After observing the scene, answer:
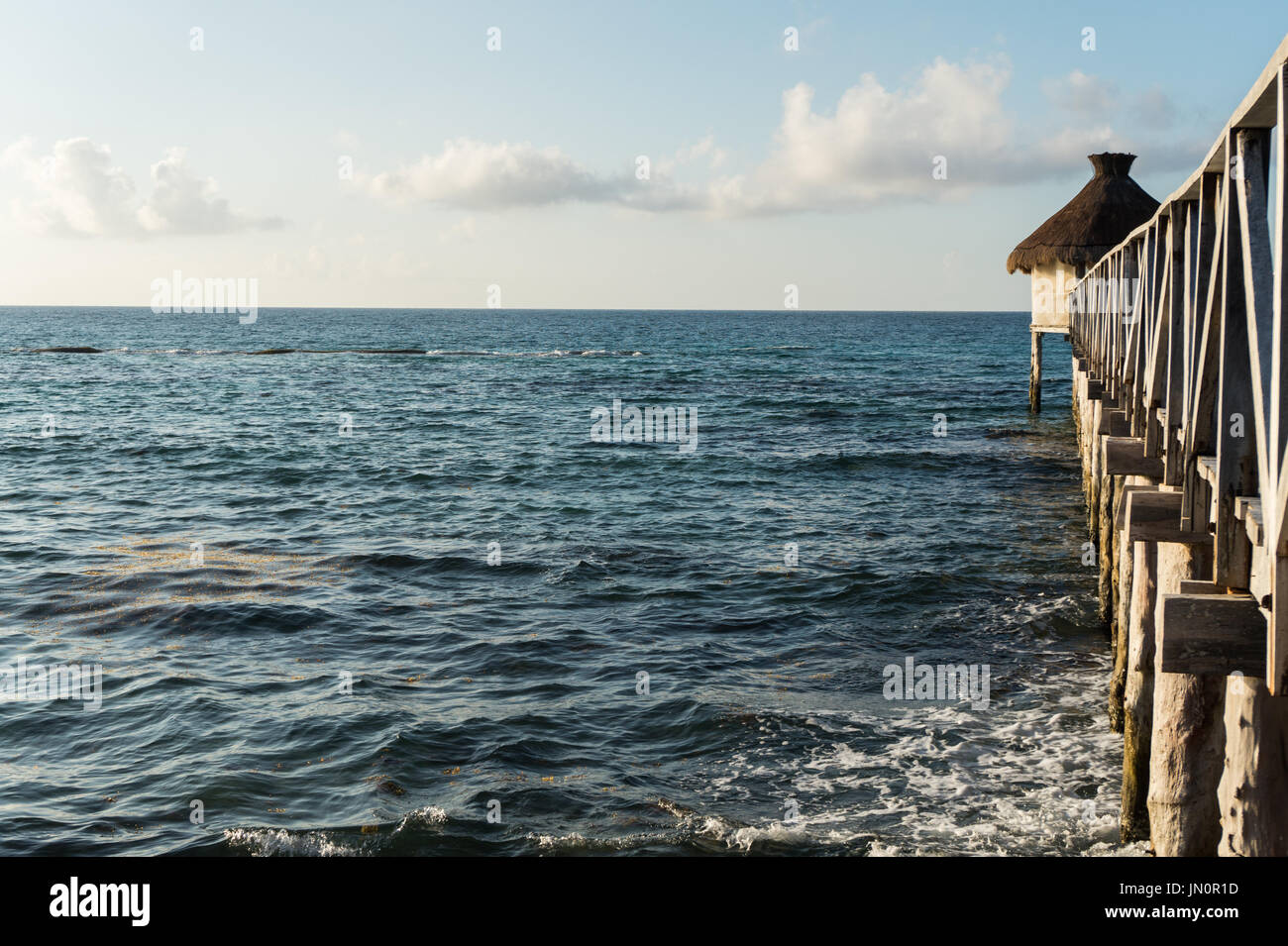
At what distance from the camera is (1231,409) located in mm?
4516

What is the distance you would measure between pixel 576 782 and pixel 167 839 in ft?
9.76

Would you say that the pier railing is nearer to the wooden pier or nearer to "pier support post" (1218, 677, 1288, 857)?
the wooden pier

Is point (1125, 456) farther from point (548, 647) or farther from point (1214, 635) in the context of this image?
point (548, 647)

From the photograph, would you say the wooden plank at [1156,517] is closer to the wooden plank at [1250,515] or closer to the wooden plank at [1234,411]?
the wooden plank at [1234,411]

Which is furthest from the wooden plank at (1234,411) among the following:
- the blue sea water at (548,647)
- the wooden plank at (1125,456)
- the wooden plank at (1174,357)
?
the blue sea water at (548,647)

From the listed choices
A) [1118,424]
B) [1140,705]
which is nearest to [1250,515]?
[1140,705]

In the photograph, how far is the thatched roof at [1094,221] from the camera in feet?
95.6

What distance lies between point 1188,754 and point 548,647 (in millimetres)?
7415

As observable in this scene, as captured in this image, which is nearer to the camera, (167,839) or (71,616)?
(167,839)

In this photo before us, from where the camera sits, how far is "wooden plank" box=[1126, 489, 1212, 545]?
5.80 meters
